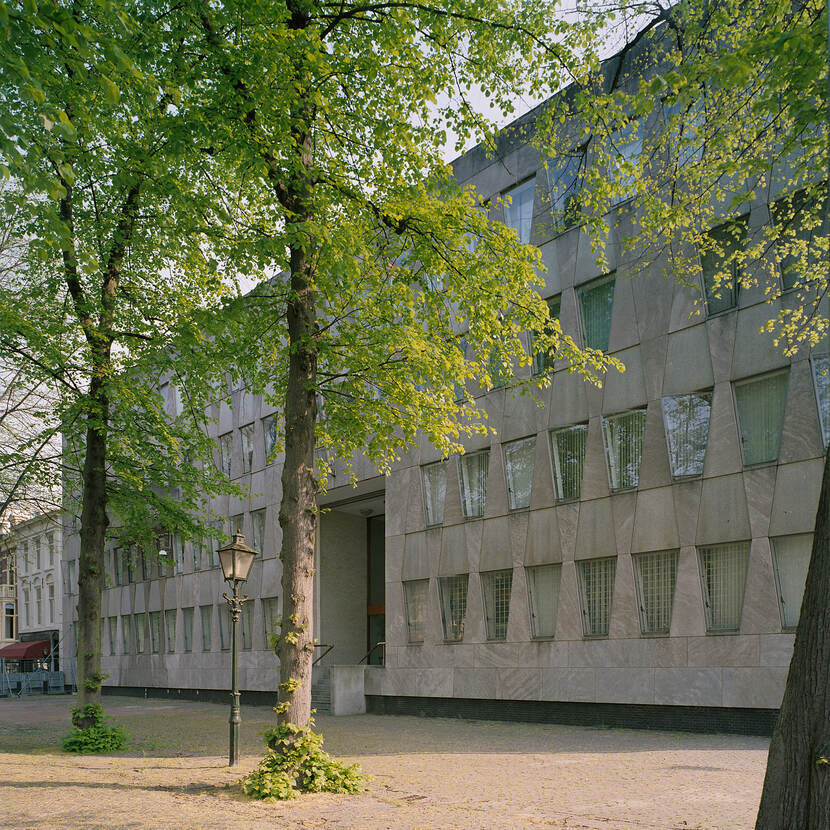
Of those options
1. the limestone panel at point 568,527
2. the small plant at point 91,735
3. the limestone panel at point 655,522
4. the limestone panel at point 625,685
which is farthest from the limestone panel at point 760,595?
the small plant at point 91,735

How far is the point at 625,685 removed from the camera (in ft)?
64.2

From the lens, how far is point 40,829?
9.42 meters

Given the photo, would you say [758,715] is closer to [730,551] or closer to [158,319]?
[730,551]

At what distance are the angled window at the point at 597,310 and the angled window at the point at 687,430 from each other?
2.32 metres

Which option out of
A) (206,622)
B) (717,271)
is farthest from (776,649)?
(206,622)

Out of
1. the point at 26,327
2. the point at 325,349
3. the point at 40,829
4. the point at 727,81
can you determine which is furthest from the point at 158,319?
the point at 727,81

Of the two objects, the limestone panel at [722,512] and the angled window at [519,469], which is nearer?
the limestone panel at [722,512]

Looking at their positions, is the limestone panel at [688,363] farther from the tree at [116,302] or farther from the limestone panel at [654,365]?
the tree at [116,302]

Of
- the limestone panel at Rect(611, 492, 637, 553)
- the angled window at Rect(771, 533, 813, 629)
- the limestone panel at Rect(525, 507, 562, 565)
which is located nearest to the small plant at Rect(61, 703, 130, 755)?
the limestone panel at Rect(525, 507, 562, 565)

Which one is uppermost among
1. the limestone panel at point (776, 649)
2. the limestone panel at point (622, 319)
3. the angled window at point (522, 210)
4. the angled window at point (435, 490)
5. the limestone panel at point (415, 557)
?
the angled window at point (522, 210)

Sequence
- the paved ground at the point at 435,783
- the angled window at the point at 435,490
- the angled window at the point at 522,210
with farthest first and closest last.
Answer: the angled window at the point at 435,490 → the angled window at the point at 522,210 → the paved ground at the point at 435,783

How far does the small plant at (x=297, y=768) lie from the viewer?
36.1ft

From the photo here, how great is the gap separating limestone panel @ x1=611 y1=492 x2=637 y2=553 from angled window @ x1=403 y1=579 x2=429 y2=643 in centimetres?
683

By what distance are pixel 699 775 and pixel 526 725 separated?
907 centimetres
